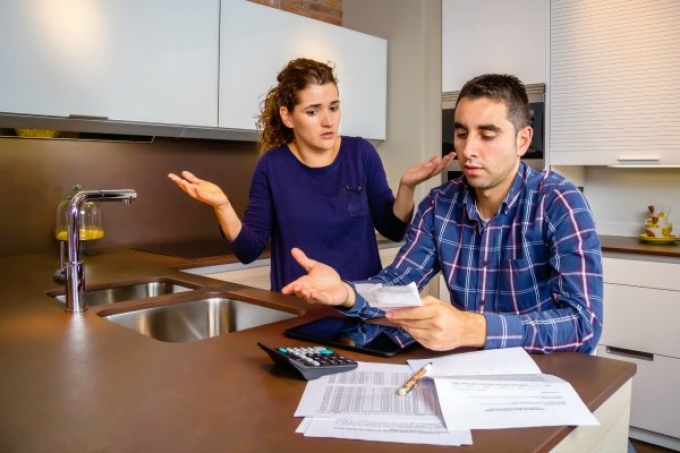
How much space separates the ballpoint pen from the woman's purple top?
1.05 meters

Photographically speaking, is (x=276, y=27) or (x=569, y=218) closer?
(x=569, y=218)

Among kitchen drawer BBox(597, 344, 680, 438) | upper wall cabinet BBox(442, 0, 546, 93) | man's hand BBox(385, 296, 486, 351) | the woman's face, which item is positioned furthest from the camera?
upper wall cabinet BBox(442, 0, 546, 93)

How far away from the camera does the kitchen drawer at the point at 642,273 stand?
2721mm

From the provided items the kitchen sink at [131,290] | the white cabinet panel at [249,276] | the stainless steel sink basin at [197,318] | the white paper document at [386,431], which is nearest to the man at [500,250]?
the white paper document at [386,431]

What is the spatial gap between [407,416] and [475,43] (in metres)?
2.97

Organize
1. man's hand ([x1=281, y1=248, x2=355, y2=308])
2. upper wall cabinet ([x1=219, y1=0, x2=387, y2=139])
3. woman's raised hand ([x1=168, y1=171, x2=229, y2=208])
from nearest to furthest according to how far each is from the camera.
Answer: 1. man's hand ([x1=281, y1=248, x2=355, y2=308])
2. woman's raised hand ([x1=168, y1=171, x2=229, y2=208])
3. upper wall cabinet ([x1=219, y1=0, x2=387, y2=139])

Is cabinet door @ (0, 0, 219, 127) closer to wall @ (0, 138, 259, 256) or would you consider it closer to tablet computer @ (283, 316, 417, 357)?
wall @ (0, 138, 259, 256)

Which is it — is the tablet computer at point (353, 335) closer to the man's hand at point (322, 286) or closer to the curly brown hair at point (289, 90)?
the man's hand at point (322, 286)

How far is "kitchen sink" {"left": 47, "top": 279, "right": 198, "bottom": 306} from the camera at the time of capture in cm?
203

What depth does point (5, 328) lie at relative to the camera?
145 cm

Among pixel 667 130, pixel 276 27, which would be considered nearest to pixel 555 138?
pixel 667 130

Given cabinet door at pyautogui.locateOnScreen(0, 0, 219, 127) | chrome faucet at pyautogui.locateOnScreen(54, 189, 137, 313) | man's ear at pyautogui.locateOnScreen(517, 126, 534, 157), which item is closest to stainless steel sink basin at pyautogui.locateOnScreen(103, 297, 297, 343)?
chrome faucet at pyautogui.locateOnScreen(54, 189, 137, 313)

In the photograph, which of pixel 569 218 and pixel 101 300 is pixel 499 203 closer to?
pixel 569 218

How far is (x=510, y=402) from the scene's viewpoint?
37.2 inches
